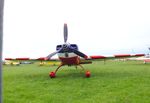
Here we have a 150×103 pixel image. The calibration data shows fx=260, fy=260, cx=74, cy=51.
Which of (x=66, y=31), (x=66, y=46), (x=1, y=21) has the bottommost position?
(x=1, y=21)

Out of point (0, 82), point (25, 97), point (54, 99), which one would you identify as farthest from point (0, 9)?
point (25, 97)

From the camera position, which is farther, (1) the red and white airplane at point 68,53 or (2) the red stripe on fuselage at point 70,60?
(2) the red stripe on fuselage at point 70,60

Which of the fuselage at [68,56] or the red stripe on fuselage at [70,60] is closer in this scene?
the fuselage at [68,56]

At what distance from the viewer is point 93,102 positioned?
6570 mm

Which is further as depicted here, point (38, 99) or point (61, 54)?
point (61, 54)

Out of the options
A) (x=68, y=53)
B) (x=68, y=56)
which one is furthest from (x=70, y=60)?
(x=68, y=53)

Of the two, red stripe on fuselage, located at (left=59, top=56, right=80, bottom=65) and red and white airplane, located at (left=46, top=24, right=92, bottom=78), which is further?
red stripe on fuselage, located at (left=59, top=56, right=80, bottom=65)

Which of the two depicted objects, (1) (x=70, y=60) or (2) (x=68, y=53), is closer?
(2) (x=68, y=53)

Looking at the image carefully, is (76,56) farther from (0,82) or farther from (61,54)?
(0,82)

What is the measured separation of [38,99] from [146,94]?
311 cm

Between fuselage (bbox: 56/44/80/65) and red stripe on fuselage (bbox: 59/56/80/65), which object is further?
red stripe on fuselage (bbox: 59/56/80/65)

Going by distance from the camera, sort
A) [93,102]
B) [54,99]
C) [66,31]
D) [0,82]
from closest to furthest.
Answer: [0,82] < [93,102] < [54,99] < [66,31]

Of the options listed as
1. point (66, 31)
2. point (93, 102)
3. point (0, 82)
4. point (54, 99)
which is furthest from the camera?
point (66, 31)

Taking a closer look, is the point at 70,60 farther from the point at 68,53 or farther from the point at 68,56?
the point at 68,53
